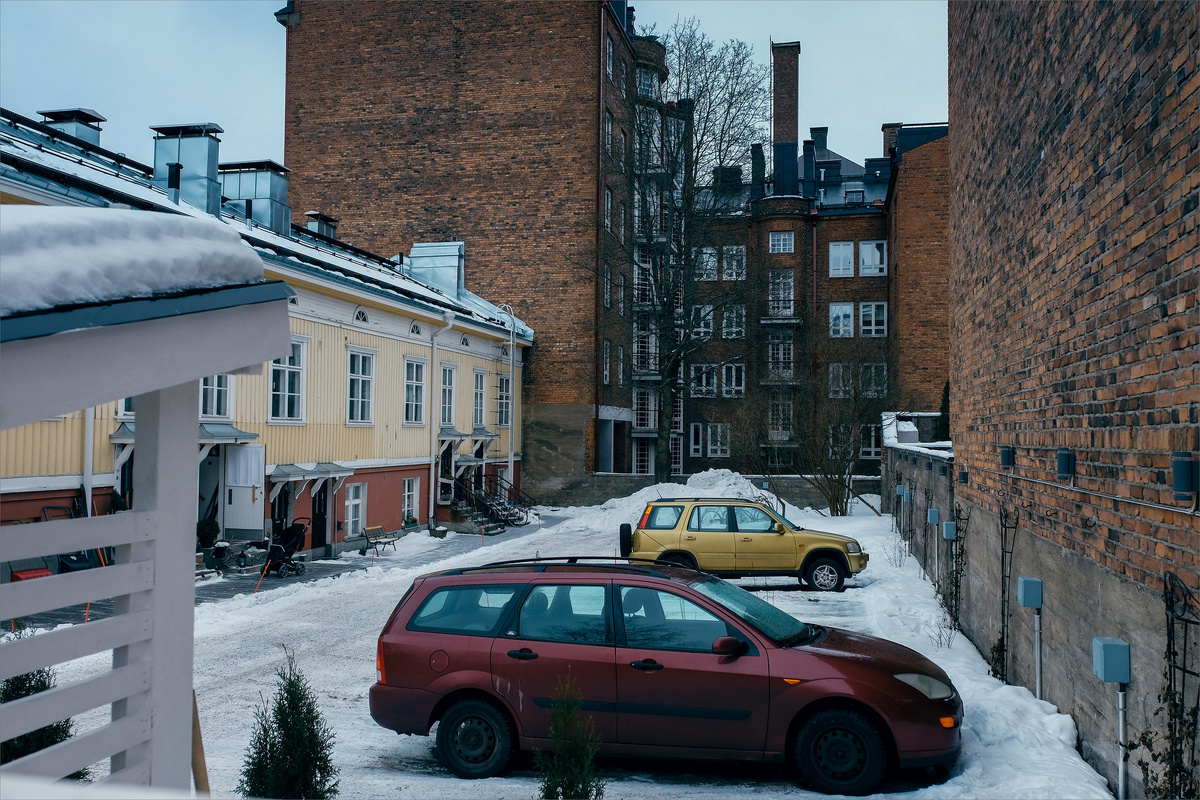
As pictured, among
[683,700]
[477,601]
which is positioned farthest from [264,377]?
[683,700]

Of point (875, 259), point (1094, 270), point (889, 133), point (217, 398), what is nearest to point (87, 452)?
point (217, 398)

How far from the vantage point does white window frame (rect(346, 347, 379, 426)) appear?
22.4 m

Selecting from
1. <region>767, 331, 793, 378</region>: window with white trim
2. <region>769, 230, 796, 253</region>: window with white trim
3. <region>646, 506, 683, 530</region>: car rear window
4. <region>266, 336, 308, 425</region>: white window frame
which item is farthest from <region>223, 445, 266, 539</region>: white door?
<region>769, 230, 796, 253</region>: window with white trim

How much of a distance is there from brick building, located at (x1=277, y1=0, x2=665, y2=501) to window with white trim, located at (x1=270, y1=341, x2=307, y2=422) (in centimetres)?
1482

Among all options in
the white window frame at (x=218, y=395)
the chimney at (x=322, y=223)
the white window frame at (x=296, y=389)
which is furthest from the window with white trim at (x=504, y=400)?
the white window frame at (x=218, y=395)

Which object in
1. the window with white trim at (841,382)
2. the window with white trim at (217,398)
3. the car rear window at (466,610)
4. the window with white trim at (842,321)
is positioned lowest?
the car rear window at (466,610)

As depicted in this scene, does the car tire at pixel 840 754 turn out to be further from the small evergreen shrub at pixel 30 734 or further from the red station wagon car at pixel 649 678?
the small evergreen shrub at pixel 30 734

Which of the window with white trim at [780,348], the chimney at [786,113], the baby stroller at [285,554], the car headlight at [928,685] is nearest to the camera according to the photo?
the car headlight at [928,685]

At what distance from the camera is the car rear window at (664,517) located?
1656cm

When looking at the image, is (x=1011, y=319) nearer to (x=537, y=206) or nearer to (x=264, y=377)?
(x=264, y=377)

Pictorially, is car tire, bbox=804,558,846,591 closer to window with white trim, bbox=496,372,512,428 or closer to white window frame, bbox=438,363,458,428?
white window frame, bbox=438,363,458,428

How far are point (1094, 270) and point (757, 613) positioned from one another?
3698mm

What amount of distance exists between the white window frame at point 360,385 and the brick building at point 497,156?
463 inches

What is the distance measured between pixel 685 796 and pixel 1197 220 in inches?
194
